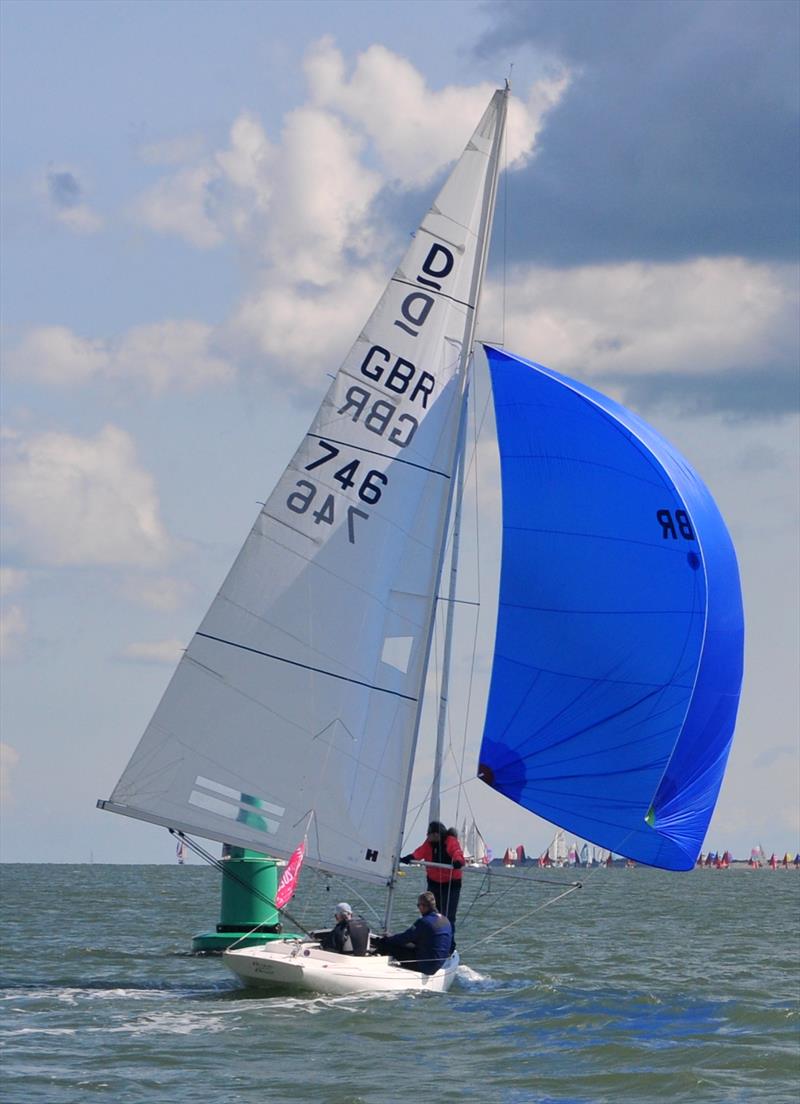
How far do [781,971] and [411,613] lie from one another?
9.95 meters

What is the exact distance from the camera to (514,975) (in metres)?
22.7

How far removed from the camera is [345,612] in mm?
18594

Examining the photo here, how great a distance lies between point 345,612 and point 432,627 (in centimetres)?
100

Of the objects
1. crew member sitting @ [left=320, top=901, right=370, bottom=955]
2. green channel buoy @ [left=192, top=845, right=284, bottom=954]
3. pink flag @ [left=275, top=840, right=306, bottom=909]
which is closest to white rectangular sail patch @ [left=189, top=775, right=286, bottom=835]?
pink flag @ [left=275, top=840, right=306, bottom=909]

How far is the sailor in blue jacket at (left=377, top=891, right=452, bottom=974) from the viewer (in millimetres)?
18094

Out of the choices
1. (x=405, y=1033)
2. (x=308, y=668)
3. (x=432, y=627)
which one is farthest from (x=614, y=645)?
(x=405, y=1033)

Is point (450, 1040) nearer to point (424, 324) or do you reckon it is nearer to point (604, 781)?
point (604, 781)

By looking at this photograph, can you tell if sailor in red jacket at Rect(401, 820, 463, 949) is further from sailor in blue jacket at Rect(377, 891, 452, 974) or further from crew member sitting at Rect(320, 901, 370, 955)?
crew member sitting at Rect(320, 901, 370, 955)

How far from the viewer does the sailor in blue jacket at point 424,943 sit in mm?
18094

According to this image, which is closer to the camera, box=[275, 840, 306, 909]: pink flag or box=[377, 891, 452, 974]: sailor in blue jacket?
box=[275, 840, 306, 909]: pink flag

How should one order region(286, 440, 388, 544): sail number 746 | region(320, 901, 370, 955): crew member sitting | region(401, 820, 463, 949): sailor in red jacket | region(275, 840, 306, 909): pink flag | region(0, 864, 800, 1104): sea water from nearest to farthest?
region(0, 864, 800, 1104): sea water → region(275, 840, 306, 909): pink flag → region(320, 901, 370, 955): crew member sitting → region(286, 440, 388, 544): sail number 746 → region(401, 820, 463, 949): sailor in red jacket

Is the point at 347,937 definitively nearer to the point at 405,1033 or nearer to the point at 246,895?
the point at 405,1033

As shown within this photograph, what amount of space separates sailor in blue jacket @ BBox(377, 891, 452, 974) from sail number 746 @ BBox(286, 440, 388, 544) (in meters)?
3.93

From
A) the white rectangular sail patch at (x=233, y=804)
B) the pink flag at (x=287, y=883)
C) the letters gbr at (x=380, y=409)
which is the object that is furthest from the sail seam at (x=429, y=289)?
the pink flag at (x=287, y=883)
